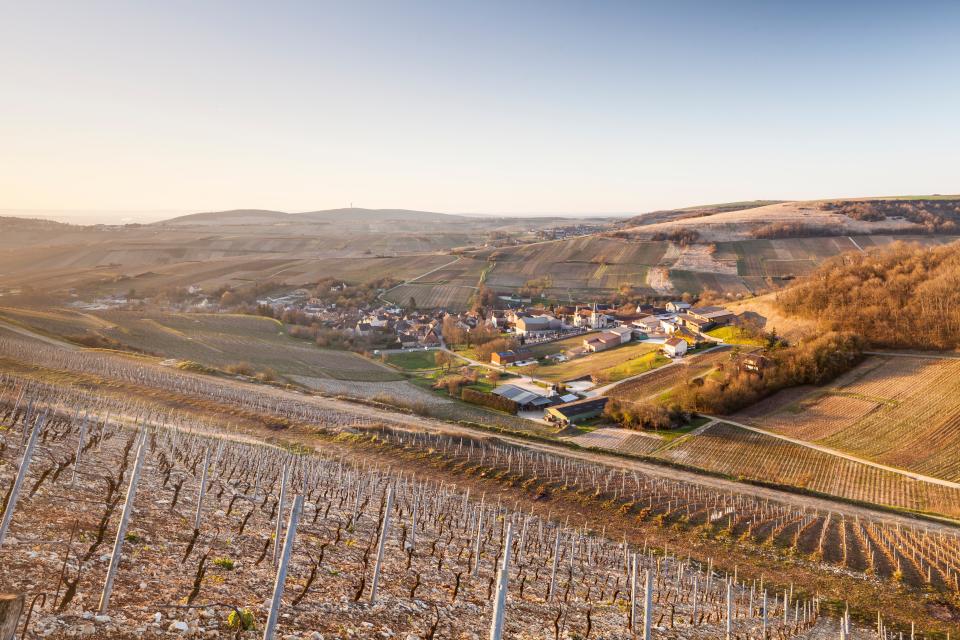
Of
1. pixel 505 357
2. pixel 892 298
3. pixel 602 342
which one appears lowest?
pixel 505 357

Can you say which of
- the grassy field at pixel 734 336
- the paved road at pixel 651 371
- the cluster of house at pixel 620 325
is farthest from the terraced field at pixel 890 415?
the cluster of house at pixel 620 325

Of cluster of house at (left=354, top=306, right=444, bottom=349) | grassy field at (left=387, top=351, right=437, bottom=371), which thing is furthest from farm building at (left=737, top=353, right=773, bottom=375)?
cluster of house at (left=354, top=306, right=444, bottom=349)

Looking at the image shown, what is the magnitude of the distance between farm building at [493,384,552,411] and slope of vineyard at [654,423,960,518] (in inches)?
614

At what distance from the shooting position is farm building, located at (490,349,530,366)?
7131 centimetres

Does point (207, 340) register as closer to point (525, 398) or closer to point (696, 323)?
point (525, 398)

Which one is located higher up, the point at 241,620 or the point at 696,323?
the point at 241,620

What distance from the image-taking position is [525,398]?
2164 inches

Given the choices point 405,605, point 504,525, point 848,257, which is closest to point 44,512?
point 405,605

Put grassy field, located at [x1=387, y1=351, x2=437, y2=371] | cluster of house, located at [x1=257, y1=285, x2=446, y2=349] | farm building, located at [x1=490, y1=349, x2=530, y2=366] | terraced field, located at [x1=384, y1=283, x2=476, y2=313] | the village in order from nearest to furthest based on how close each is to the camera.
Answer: the village → farm building, located at [x1=490, y1=349, x2=530, y2=366] → grassy field, located at [x1=387, y1=351, x2=437, y2=371] → cluster of house, located at [x1=257, y1=285, x2=446, y2=349] → terraced field, located at [x1=384, y1=283, x2=476, y2=313]

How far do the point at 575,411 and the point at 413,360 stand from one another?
1250 inches

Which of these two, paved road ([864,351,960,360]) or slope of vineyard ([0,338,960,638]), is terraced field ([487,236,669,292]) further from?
slope of vineyard ([0,338,960,638])

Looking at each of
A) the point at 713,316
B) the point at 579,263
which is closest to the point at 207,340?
the point at 713,316

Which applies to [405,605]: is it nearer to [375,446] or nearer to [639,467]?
[375,446]

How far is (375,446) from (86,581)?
20.3m
